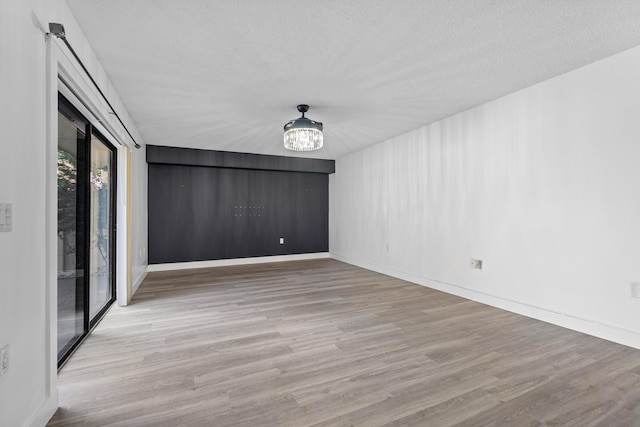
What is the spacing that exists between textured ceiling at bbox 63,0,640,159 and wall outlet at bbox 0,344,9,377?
1.87m

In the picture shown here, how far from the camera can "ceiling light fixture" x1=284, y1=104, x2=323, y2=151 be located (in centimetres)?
344

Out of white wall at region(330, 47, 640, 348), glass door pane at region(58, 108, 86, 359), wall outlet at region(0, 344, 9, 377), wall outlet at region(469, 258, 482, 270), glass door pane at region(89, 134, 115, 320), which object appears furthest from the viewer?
wall outlet at region(469, 258, 482, 270)

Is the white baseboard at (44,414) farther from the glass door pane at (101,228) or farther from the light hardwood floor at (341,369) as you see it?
the glass door pane at (101,228)

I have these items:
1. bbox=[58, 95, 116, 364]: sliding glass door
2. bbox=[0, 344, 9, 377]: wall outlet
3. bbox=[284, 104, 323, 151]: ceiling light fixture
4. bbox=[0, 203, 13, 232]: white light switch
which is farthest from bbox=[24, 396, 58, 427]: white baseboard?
bbox=[284, 104, 323, 151]: ceiling light fixture

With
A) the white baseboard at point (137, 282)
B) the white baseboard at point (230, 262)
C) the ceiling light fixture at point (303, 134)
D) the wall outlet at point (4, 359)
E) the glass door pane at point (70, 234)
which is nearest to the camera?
the wall outlet at point (4, 359)

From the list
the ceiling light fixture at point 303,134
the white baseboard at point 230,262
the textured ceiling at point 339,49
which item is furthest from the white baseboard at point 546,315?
the white baseboard at point 230,262

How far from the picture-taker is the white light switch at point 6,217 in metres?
1.21

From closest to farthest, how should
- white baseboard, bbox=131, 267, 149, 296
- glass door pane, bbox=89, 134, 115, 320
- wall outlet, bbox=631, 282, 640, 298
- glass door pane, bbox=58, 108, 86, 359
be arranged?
glass door pane, bbox=58, 108, 86, 359
wall outlet, bbox=631, 282, 640, 298
glass door pane, bbox=89, 134, 115, 320
white baseboard, bbox=131, 267, 149, 296

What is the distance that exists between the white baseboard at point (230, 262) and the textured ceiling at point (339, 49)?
10.4ft

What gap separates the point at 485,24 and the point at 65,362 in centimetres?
389

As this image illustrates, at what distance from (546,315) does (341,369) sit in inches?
91.5

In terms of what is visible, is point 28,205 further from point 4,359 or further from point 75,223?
point 75,223

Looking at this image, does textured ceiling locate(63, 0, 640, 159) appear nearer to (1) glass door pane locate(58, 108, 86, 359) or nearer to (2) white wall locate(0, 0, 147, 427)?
(2) white wall locate(0, 0, 147, 427)

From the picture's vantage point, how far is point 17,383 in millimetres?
1298
